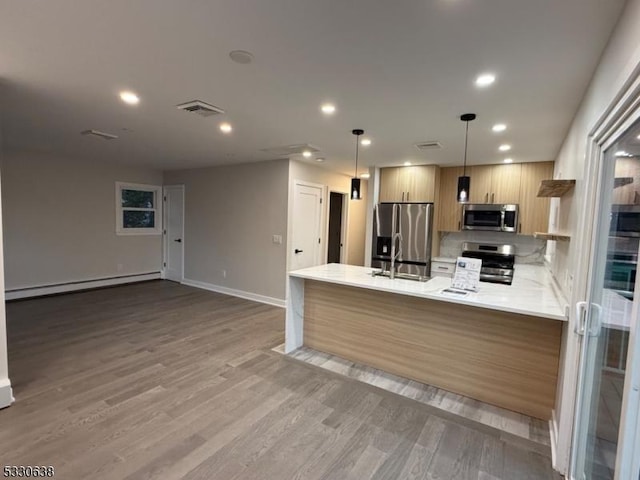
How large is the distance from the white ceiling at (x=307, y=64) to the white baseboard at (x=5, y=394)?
2264 mm

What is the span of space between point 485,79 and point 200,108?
7.55 feet

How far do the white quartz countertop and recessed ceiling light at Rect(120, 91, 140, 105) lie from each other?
2.15 m

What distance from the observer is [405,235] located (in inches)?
226

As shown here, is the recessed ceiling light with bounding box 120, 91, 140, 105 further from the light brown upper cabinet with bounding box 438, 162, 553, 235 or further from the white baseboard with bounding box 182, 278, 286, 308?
the light brown upper cabinet with bounding box 438, 162, 553, 235

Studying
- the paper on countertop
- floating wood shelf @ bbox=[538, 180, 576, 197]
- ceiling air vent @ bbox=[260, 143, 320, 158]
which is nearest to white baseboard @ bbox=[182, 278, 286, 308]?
ceiling air vent @ bbox=[260, 143, 320, 158]

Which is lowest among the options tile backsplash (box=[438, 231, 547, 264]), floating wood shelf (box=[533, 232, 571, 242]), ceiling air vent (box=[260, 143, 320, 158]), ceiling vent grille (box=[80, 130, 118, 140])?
tile backsplash (box=[438, 231, 547, 264])

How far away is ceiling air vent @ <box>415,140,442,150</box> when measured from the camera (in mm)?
3997

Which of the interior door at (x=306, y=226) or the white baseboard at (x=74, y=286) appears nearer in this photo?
the white baseboard at (x=74, y=286)

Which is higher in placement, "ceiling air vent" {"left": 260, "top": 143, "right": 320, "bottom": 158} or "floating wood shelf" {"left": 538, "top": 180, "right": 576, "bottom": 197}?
"ceiling air vent" {"left": 260, "top": 143, "right": 320, "bottom": 158}

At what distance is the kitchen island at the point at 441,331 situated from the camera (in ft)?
8.34

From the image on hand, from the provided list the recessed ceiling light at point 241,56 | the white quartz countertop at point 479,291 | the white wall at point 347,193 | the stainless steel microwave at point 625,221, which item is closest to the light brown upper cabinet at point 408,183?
the white wall at point 347,193

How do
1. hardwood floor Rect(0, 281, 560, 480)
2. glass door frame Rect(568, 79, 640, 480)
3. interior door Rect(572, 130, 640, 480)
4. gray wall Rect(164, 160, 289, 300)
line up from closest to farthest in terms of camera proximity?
glass door frame Rect(568, 79, 640, 480)
interior door Rect(572, 130, 640, 480)
hardwood floor Rect(0, 281, 560, 480)
gray wall Rect(164, 160, 289, 300)

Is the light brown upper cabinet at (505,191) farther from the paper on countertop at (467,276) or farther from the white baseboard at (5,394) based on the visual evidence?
the white baseboard at (5,394)

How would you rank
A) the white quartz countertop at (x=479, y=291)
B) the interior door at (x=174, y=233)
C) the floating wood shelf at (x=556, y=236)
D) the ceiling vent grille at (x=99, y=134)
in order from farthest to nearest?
the interior door at (x=174, y=233) < the ceiling vent grille at (x=99, y=134) < the floating wood shelf at (x=556, y=236) < the white quartz countertop at (x=479, y=291)
